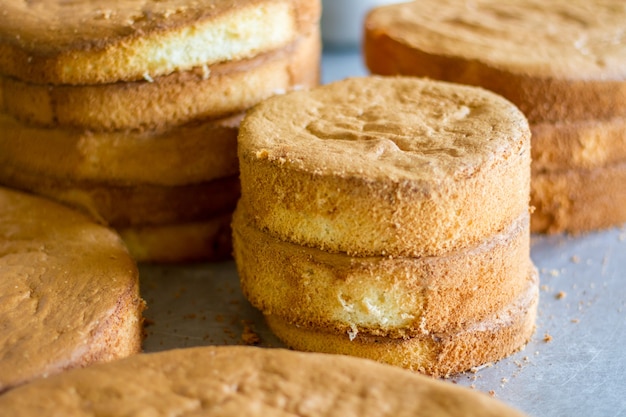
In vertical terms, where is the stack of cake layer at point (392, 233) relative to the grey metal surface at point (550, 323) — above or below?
above

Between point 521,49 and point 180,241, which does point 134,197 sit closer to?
point 180,241

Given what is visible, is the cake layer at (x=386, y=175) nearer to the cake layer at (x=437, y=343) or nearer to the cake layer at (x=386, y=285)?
the cake layer at (x=386, y=285)

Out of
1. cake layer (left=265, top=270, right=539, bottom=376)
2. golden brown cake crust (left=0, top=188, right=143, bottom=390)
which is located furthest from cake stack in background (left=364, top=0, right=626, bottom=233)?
golden brown cake crust (left=0, top=188, right=143, bottom=390)

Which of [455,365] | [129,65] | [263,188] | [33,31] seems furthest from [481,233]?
[33,31]

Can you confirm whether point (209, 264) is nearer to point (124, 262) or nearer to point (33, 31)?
point (124, 262)

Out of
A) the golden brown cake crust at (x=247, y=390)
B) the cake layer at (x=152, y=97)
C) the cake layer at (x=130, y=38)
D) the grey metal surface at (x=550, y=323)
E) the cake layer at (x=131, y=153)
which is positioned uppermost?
the cake layer at (x=130, y=38)

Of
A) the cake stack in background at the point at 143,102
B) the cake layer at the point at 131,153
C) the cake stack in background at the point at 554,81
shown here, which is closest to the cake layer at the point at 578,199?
the cake stack in background at the point at 554,81

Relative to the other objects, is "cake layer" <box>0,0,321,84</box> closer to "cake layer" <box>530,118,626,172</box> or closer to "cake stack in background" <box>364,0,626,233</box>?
"cake stack in background" <box>364,0,626,233</box>

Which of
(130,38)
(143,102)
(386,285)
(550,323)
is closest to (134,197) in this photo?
(143,102)

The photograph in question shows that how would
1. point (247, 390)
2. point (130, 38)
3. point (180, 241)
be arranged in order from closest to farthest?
1. point (247, 390)
2. point (130, 38)
3. point (180, 241)
